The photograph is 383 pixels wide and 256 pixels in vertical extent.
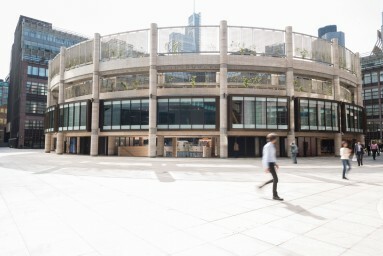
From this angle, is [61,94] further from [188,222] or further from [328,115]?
[188,222]

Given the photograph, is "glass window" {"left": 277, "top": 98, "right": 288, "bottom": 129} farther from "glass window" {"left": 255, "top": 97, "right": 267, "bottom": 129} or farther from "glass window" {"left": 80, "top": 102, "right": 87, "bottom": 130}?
"glass window" {"left": 80, "top": 102, "right": 87, "bottom": 130}

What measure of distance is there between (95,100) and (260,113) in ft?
68.6

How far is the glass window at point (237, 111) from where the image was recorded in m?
29.3

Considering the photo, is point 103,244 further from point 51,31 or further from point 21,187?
point 51,31

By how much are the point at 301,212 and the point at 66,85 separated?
131ft

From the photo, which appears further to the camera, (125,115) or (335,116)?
(335,116)

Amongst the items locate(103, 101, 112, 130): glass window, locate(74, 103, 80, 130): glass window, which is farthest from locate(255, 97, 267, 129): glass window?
locate(74, 103, 80, 130): glass window

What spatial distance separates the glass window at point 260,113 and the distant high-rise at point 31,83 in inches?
2621

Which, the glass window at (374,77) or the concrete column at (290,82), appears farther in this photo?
the glass window at (374,77)

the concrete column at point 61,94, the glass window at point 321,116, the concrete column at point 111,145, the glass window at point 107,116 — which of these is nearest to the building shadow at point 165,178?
the glass window at point 107,116

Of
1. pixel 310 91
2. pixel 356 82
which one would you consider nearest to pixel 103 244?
pixel 310 91

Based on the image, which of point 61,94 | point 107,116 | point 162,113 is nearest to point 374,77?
point 162,113

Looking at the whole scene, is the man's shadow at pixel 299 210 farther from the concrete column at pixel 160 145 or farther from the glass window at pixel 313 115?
the glass window at pixel 313 115

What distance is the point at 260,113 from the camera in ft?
97.1
